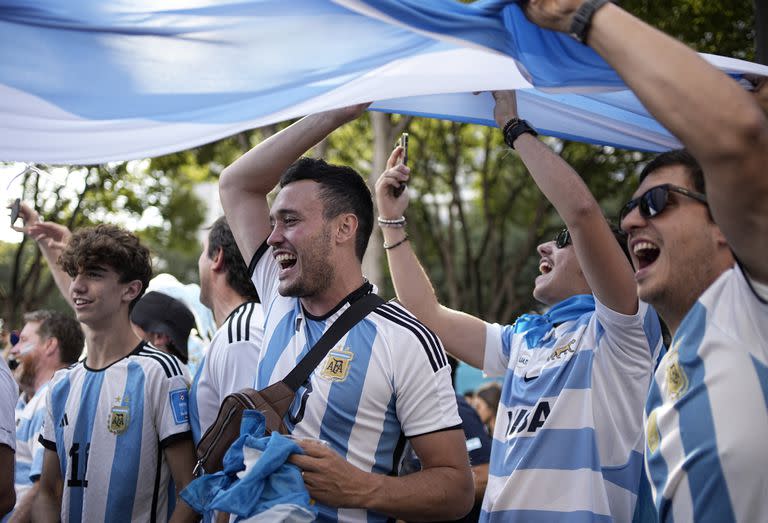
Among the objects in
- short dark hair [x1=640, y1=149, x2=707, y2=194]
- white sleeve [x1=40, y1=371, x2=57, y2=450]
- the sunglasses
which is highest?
short dark hair [x1=640, y1=149, x2=707, y2=194]

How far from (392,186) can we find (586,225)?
3.36ft

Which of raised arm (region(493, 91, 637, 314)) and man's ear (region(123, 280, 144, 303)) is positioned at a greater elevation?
raised arm (region(493, 91, 637, 314))

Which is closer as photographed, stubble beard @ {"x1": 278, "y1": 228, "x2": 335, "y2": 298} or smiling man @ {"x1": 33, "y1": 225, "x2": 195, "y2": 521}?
stubble beard @ {"x1": 278, "y1": 228, "x2": 335, "y2": 298}

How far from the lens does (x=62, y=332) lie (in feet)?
20.9

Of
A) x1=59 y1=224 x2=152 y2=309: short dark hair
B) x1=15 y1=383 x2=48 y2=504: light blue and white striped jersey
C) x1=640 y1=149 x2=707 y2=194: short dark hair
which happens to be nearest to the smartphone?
x1=640 y1=149 x2=707 y2=194: short dark hair

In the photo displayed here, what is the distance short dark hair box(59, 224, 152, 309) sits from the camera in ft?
15.4

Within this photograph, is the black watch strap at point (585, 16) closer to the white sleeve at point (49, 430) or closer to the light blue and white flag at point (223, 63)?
the light blue and white flag at point (223, 63)

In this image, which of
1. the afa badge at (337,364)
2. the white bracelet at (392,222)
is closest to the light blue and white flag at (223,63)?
the afa badge at (337,364)

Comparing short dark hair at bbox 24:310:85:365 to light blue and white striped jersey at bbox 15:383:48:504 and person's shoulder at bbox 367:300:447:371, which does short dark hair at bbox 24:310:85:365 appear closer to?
light blue and white striped jersey at bbox 15:383:48:504

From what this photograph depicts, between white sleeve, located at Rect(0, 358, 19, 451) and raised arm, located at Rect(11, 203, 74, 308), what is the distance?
131 cm

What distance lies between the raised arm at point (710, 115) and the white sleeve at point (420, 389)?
1418 millimetres

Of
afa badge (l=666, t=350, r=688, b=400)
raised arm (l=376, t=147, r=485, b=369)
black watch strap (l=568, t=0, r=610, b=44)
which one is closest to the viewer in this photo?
black watch strap (l=568, t=0, r=610, b=44)

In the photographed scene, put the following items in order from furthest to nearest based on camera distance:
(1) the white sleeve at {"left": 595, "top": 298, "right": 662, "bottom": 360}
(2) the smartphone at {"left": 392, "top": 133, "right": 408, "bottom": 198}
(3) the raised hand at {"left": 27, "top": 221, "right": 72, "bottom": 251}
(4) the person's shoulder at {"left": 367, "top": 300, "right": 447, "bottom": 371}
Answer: (3) the raised hand at {"left": 27, "top": 221, "right": 72, "bottom": 251}
(2) the smartphone at {"left": 392, "top": 133, "right": 408, "bottom": 198}
(1) the white sleeve at {"left": 595, "top": 298, "right": 662, "bottom": 360}
(4) the person's shoulder at {"left": 367, "top": 300, "right": 447, "bottom": 371}

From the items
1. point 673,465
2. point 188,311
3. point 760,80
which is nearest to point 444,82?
point 760,80
